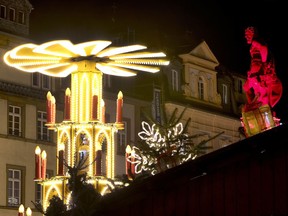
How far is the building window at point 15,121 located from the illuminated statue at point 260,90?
2843 cm

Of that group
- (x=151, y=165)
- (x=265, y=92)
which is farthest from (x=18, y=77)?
(x=265, y=92)

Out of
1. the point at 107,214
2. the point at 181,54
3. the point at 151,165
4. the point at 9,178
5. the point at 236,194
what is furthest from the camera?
the point at 181,54

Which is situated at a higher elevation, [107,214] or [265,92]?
[265,92]

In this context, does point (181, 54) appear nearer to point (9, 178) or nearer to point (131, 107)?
point (131, 107)

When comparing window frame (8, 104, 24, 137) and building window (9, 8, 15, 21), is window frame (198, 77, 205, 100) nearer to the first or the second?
window frame (8, 104, 24, 137)

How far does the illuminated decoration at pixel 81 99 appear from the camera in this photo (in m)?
32.5

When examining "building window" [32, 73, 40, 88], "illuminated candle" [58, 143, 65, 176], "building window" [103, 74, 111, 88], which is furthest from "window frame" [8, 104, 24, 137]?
"illuminated candle" [58, 143, 65, 176]

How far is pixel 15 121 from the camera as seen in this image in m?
54.5

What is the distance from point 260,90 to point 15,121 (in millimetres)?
29236

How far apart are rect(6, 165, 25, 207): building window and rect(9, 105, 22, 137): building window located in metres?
1.76

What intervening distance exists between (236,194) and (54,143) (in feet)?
117

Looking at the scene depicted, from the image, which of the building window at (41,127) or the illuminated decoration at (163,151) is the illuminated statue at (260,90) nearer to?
the illuminated decoration at (163,151)

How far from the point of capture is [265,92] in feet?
87.1

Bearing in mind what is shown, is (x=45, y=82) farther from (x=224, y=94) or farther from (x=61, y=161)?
(x=61, y=161)
